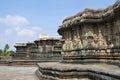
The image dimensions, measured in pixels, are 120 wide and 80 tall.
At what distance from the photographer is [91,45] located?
10328 millimetres

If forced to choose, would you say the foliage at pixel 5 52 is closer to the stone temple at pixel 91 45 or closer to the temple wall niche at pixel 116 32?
the stone temple at pixel 91 45

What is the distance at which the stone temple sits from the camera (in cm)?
748

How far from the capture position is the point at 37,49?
29.3m

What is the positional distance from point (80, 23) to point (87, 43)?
37.5 inches

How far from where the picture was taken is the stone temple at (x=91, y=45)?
295 inches

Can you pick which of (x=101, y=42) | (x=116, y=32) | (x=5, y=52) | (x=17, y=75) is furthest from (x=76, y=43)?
(x=5, y=52)

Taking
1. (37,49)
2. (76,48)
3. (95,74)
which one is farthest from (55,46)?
(95,74)

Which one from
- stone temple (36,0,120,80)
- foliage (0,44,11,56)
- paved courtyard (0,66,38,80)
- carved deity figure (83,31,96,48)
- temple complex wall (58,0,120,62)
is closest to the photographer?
stone temple (36,0,120,80)

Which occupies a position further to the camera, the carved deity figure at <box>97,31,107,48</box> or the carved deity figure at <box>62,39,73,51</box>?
the carved deity figure at <box>62,39,73,51</box>

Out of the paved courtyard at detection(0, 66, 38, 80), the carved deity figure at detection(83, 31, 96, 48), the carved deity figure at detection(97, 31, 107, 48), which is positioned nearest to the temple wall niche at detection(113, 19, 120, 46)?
the carved deity figure at detection(97, 31, 107, 48)

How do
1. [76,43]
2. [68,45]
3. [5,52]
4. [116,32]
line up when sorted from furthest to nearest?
[5,52], [68,45], [76,43], [116,32]

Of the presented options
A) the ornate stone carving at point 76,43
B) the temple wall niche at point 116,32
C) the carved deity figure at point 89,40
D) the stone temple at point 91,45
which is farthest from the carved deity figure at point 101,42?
the ornate stone carving at point 76,43

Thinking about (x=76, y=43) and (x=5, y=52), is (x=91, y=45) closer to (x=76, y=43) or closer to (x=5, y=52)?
(x=76, y=43)

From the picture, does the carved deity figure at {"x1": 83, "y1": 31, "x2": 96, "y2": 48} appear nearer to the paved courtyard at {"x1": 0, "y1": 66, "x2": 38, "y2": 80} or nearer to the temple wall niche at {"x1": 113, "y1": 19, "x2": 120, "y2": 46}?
the temple wall niche at {"x1": 113, "y1": 19, "x2": 120, "y2": 46}
